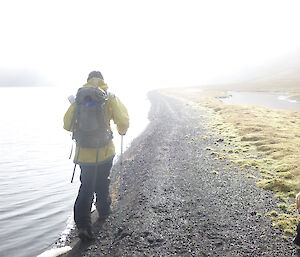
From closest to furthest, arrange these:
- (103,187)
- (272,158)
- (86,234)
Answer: (86,234) < (103,187) < (272,158)

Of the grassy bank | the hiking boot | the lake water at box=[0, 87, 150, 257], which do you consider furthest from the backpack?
the grassy bank

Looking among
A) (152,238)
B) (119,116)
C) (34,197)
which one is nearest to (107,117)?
(119,116)

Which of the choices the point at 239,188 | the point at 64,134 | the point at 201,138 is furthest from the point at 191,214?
the point at 64,134

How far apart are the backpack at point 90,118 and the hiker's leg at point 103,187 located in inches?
27.7

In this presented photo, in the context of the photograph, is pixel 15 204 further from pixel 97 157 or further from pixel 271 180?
pixel 271 180

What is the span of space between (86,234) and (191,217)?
3165 mm

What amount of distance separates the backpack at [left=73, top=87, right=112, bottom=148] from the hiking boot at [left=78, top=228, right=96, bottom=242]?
2.36 metres

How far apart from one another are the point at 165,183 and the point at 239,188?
9.86 feet

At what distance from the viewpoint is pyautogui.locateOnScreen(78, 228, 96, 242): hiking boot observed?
8.65m

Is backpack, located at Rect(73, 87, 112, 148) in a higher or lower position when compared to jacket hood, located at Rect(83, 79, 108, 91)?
lower

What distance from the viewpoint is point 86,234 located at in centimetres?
865

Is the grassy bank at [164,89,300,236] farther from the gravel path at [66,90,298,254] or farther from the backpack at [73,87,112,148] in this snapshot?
the backpack at [73,87,112,148]

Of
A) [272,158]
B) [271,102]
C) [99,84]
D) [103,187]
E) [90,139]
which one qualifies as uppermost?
[99,84]

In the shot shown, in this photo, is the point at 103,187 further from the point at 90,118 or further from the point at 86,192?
the point at 90,118
